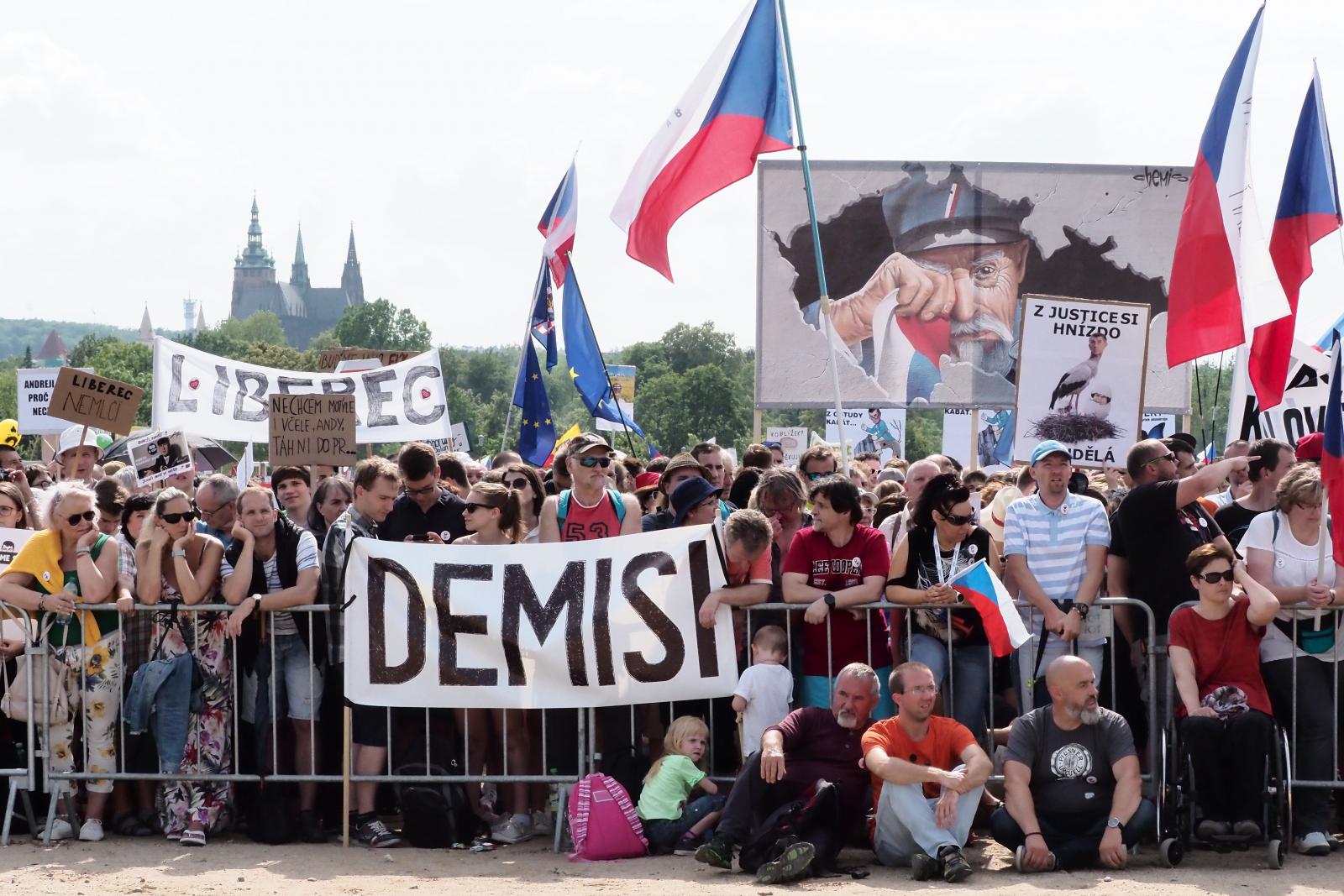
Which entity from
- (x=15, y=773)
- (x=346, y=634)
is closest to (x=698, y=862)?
(x=346, y=634)

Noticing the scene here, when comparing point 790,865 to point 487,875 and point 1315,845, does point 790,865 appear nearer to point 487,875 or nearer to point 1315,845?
point 487,875

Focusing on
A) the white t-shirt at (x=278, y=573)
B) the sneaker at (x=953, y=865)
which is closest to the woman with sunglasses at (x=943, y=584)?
the sneaker at (x=953, y=865)

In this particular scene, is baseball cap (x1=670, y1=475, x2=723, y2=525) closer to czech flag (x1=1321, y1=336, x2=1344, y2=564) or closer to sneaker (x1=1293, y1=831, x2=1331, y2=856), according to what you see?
czech flag (x1=1321, y1=336, x2=1344, y2=564)

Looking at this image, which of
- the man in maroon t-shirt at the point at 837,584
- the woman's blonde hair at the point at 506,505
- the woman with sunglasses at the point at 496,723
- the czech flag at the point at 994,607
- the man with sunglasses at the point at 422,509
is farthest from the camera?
the man with sunglasses at the point at 422,509

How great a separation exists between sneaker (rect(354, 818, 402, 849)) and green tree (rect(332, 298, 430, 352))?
145m

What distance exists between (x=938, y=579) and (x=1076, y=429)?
305 cm

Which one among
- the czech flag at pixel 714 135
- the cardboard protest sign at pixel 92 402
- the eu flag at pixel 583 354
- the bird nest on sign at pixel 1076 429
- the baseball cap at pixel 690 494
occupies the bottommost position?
the baseball cap at pixel 690 494

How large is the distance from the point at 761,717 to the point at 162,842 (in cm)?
303

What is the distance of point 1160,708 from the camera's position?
8.26m

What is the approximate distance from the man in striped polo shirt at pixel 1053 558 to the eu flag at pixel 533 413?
891cm

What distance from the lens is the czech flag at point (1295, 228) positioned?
913 cm

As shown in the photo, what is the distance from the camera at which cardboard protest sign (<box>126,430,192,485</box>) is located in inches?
510

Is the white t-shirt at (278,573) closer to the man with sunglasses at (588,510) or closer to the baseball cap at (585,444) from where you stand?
the man with sunglasses at (588,510)

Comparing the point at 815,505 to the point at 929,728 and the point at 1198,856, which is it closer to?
the point at 929,728
